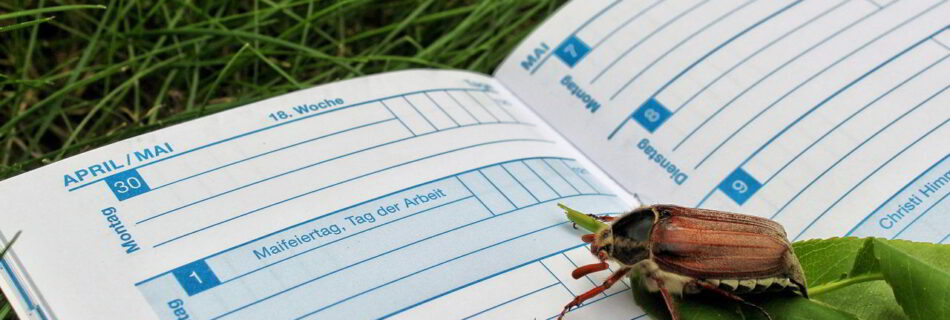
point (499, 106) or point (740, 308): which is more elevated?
point (499, 106)

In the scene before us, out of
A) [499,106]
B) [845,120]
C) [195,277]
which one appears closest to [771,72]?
[845,120]

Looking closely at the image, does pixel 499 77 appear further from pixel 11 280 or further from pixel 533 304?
pixel 11 280

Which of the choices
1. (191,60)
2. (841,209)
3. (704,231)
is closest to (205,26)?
(191,60)

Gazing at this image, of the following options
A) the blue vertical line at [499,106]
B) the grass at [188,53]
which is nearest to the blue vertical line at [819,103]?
the blue vertical line at [499,106]

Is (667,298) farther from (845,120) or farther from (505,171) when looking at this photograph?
(845,120)

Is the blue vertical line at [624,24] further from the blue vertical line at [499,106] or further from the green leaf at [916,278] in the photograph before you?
the green leaf at [916,278]

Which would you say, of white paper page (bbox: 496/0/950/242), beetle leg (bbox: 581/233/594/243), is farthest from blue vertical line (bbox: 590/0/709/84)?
beetle leg (bbox: 581/233/594/243)

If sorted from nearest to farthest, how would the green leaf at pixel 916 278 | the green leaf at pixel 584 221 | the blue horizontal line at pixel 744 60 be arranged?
the green leaf at pixel 916 278 → the green leaf at pixel 584 221 → the blue horizontal line at pixel 744 60
